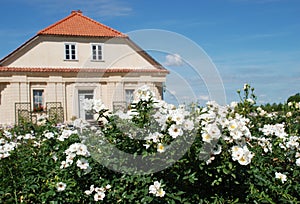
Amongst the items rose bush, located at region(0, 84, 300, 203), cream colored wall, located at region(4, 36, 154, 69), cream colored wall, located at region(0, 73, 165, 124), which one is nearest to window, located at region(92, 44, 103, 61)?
cream colored wall, located at region(4, 36, 154, 69)

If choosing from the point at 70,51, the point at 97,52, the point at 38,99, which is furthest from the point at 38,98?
the point at 97,52

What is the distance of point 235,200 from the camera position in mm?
2725

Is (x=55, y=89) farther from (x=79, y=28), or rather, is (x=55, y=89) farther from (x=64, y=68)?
(x=79, y=28)

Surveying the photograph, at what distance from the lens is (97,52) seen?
19500mm

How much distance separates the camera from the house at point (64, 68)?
18219 mm

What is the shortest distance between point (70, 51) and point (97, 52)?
128cm

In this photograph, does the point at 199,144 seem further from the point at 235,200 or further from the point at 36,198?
the point at 36,198

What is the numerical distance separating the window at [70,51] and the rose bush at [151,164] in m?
16.5

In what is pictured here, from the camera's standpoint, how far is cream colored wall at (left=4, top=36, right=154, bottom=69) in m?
18.5

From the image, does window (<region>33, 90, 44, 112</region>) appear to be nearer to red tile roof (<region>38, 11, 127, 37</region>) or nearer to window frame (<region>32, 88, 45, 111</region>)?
window frame (<region>32, 88, 45, 111</region>)

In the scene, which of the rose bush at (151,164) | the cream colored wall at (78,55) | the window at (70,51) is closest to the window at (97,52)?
the cream colored wall at (78,55)

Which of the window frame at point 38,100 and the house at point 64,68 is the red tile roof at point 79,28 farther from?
the window frame at point 38,100

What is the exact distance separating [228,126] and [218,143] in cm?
13

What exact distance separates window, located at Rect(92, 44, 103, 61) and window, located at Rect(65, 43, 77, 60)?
2.96 feet
